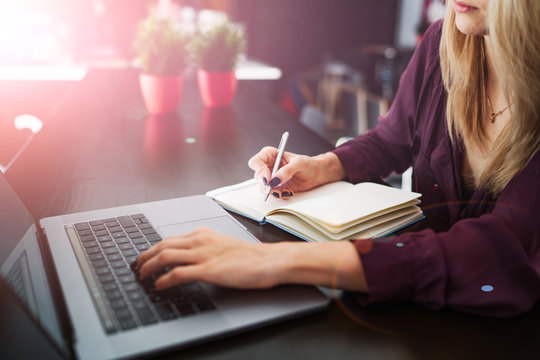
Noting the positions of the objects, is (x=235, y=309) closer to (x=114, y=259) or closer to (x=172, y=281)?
(x=172, y=281)

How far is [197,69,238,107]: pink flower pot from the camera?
5.71 ft

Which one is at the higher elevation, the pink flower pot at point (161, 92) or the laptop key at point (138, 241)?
the pink flower pot at point (161, 92)

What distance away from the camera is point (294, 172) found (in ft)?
3.21

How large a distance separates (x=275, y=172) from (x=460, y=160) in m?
0.41

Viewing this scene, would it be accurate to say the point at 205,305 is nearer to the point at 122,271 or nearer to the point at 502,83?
the point at 122,271

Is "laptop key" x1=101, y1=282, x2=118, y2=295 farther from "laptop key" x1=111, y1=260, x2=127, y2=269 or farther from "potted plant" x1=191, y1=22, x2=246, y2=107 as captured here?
"potted plant" x1=191, y1=22, x2=246, y2=107

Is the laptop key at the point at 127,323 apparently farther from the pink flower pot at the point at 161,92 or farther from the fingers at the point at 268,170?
the pink flower pot at the point at 161,92

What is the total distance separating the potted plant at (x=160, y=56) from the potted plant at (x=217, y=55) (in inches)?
3.1

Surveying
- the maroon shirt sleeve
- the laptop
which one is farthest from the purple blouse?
the laptop

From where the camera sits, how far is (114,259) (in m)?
0.69

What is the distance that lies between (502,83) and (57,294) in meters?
0.79

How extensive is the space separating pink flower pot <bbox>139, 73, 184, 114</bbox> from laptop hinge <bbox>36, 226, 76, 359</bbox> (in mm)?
903

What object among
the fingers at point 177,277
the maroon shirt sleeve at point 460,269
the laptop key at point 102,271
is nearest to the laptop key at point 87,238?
the laptop key at point 102,271

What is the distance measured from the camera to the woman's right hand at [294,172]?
3.13ft
